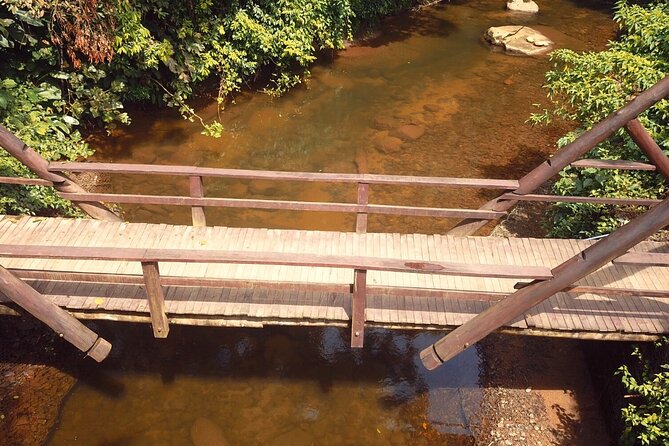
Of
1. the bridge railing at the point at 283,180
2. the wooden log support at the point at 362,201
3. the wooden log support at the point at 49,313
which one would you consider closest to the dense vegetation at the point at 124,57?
the bridge railing at the point at 283,180

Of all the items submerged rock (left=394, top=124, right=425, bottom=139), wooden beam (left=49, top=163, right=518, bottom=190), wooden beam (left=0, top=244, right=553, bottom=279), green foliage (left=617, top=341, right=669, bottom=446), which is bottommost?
submerged rock (left=394, top=124, right=425, bottom=139)

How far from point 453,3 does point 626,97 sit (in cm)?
1297

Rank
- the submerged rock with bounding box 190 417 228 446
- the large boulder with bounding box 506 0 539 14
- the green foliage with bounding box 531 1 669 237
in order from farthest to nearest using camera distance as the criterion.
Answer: the large boulder with bounding box 506 0 539 14
the green foliage with bounding box 531 1 669 237
the submerged rock with bounding box 190 417 228 446

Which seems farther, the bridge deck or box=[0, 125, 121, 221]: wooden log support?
box=[0, 125, 121, 221]: wooden log support

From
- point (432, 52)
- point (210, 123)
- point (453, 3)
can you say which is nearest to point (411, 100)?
point (432, 52)

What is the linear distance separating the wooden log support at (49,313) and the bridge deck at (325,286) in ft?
1.09

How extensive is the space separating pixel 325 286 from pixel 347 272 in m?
1.08

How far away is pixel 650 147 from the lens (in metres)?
4.93

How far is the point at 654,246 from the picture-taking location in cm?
659

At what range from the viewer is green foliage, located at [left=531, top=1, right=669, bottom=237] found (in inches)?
297

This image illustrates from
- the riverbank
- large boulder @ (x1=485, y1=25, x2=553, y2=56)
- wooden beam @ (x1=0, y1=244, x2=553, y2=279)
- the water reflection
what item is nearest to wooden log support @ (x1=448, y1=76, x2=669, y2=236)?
wooden beam @ (x1=0, y1=244, x2=553, y2=279)

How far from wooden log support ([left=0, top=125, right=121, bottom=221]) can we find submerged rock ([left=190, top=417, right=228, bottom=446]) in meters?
3.14

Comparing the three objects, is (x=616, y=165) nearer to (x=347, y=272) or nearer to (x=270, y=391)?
(x=347, y=272)

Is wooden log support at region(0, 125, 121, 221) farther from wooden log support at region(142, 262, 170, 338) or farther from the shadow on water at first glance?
the shadow on water
